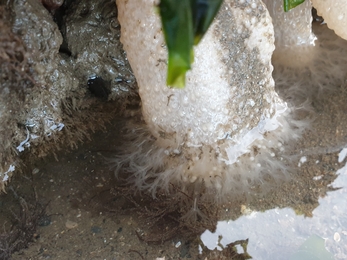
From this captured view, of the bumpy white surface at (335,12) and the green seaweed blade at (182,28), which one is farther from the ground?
the green seaweed blade at (182,28)

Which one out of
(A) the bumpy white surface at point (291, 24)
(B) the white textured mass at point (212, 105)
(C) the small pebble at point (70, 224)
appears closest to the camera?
(B) the white textured mass at point (212, 105)

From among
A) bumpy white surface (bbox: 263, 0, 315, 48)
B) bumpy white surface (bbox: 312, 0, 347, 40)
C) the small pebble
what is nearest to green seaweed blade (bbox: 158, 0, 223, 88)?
the small pebble

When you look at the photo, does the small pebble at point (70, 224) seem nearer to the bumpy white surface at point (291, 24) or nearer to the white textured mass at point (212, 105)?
the white textured mass at point (212, 105)

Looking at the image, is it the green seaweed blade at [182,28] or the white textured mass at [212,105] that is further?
the white textured mass at [212,105]

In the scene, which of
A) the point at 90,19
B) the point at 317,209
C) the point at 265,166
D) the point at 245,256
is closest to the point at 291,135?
the point at 265,166

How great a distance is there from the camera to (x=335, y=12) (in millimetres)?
1859

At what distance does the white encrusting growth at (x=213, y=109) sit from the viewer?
1.60 m

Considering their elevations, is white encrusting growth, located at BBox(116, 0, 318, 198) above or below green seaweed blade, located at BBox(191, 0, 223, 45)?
below

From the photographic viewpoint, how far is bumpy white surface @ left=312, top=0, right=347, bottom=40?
5.99 feet

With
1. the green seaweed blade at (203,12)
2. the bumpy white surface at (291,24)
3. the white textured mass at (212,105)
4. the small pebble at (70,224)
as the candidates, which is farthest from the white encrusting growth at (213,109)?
the green seaweed blade at (203,12)

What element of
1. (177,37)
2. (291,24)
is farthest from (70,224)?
(291,24)

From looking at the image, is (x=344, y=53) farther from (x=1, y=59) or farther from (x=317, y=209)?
(x=1, y=59)

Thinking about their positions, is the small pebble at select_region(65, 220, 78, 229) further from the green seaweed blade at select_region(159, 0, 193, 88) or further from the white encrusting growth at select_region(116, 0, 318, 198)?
the green seaweed blade at select_region(159, 0, 193, 88)

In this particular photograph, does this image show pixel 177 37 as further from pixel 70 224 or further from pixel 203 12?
pixel 70 224
